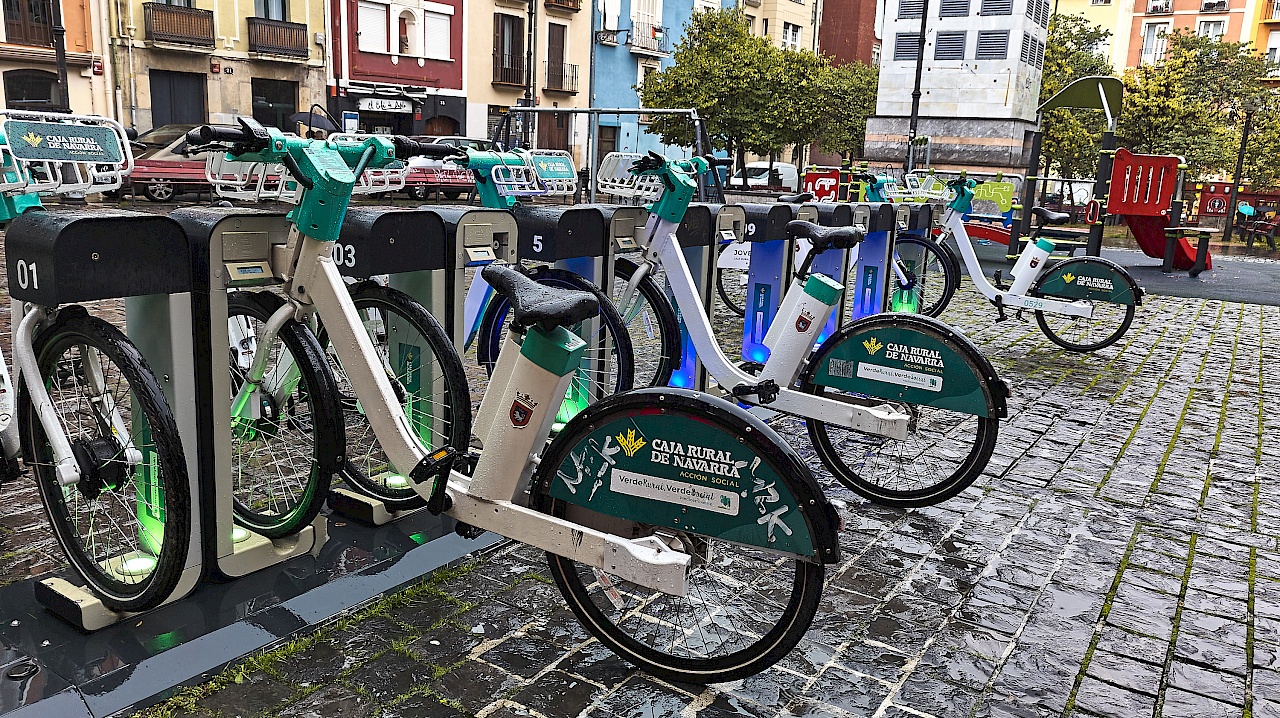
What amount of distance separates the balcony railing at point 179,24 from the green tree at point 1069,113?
20.5 meters

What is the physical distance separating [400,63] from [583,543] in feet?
94.9

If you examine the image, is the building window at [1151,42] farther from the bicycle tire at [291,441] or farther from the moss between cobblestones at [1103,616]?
the bicycle tire at [291,441]

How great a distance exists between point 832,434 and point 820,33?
50.0m

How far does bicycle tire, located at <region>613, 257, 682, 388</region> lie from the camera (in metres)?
4.97

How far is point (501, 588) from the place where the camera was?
3420mm

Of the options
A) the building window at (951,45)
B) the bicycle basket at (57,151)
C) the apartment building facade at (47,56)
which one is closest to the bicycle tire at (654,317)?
the bicycle basket at (57,151)

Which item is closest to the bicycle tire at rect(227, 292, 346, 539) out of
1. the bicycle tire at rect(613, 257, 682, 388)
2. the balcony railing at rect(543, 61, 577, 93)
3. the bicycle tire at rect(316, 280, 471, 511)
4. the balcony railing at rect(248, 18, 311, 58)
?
the bicycle tire at rect(316, 280, 471, 511)

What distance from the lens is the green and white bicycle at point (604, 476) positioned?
265 cm

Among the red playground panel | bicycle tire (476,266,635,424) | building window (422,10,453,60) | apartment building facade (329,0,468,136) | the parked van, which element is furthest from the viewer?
the parked van

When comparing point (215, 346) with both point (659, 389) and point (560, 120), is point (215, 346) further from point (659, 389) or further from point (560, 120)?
point (560, 120)

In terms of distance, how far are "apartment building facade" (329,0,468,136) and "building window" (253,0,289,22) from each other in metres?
1.29

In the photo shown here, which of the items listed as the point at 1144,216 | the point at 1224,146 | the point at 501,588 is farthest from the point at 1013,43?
the point at 501,588

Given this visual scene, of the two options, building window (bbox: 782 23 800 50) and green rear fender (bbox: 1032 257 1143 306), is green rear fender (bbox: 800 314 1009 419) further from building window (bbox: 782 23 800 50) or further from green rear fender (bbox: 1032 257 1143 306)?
building window (bbox: 782 23 800 50)

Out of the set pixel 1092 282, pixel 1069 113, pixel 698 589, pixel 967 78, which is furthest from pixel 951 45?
pixel 698 589
